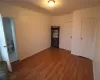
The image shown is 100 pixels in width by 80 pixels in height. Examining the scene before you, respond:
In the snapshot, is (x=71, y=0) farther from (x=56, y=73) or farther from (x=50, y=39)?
(x=50, y=39)

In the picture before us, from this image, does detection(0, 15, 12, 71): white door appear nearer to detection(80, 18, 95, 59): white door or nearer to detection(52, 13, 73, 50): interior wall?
detection(80, 18, 95, 59): white door

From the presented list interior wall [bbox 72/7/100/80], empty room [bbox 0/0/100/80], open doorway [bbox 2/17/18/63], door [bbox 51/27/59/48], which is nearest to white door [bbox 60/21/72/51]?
empty room [bbox 0/0/100/80]

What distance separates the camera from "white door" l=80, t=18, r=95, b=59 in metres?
3.47

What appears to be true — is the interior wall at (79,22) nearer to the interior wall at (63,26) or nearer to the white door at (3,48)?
the interior wall at (63,26)

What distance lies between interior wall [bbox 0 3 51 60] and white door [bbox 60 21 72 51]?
122 cm

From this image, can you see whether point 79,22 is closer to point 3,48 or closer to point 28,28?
point 28,28

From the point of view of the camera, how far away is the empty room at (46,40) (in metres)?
2.50

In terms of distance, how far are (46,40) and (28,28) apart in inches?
77.5

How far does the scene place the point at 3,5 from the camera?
8.84ft

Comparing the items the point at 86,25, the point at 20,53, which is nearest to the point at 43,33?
the point at 20,53

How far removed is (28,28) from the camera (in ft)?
12.6

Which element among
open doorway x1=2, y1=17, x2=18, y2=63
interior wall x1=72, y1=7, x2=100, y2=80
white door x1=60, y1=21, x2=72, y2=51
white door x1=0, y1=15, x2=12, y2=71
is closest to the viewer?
white door x1=0, y1=15, x2=12, y2=71

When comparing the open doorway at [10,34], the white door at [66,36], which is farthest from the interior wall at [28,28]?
the white door at [66,36]

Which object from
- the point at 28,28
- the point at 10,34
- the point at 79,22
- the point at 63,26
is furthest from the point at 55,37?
the point at 10,34
